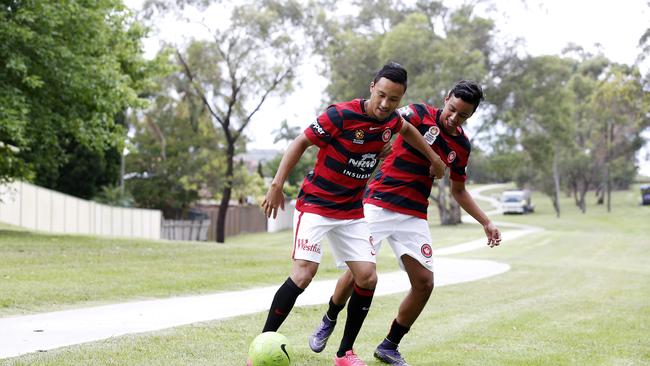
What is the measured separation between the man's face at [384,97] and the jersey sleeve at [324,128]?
0.25 metres

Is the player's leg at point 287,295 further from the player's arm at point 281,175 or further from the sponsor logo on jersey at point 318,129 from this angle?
the sponsor logo on jersey at point 318,129

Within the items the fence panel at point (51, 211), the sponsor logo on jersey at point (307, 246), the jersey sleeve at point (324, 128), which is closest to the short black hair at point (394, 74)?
the jersey sleeve at point (324, 128)

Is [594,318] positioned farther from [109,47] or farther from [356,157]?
[109,47]

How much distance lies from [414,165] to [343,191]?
795 mm

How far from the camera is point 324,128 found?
221 inches

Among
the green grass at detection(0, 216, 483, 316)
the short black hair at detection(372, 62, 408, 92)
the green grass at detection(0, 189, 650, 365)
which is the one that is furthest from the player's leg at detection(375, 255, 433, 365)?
the green grass at detection(0, 216, 483, 316)

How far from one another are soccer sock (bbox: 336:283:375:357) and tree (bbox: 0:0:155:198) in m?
13.4

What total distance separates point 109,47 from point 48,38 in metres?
3.36

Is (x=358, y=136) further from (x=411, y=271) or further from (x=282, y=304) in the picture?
(x=282, y=304)

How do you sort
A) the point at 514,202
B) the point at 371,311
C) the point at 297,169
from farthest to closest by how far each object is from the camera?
the point at 514,202
the point at 297,169
the point at 371,311

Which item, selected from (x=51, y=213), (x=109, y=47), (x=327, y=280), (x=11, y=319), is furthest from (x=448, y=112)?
(x=51, y=213)

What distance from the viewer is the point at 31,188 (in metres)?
32.0

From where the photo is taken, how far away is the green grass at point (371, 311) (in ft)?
21.0

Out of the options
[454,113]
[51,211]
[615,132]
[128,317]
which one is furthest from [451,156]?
[615,132]
